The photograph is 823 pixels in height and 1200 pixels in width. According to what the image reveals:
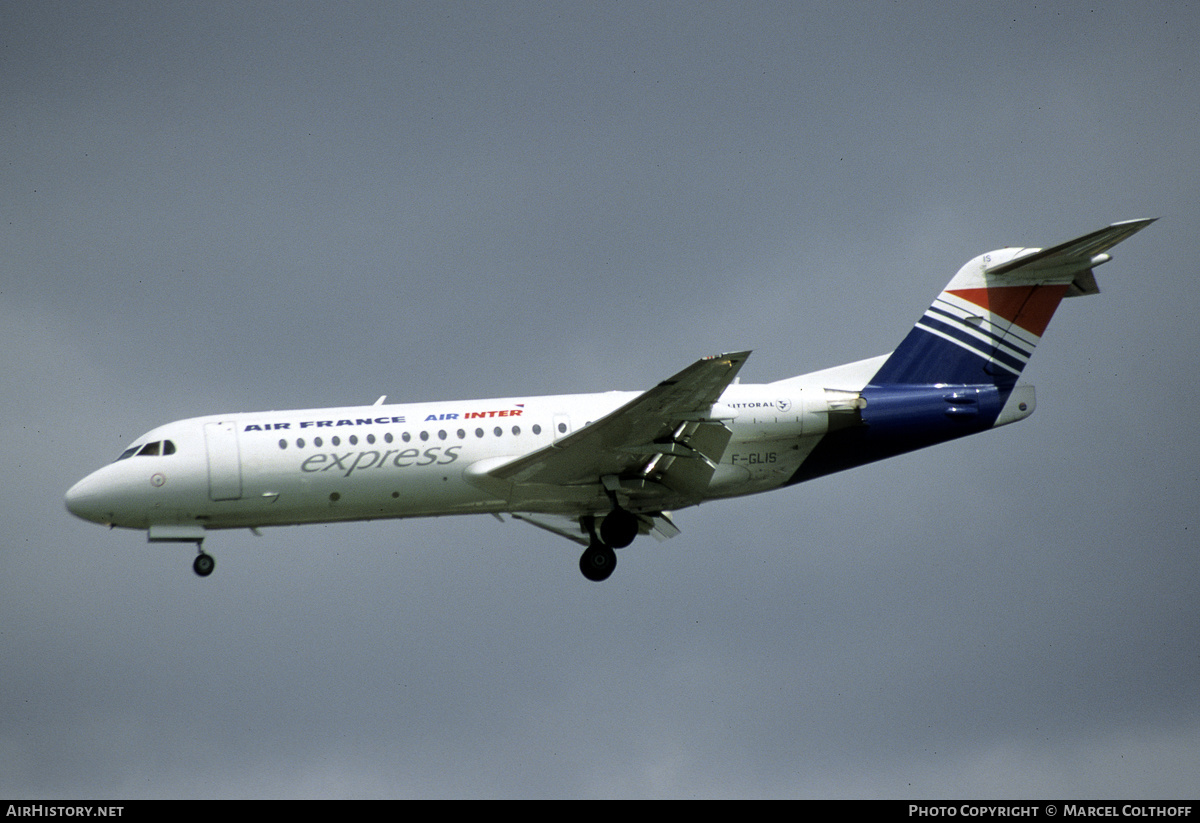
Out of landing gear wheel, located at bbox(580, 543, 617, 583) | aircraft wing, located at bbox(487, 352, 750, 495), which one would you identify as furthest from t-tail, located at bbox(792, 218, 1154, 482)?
landing gear wheel, located at bbox(580, 543, 617, 583)

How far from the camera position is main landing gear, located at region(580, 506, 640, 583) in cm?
3284

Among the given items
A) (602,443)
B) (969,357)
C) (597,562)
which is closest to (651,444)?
(602,443)

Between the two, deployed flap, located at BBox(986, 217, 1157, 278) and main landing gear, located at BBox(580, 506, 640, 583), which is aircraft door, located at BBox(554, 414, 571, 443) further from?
deployed flap, located at BBox(986, 217, 1157, 278)

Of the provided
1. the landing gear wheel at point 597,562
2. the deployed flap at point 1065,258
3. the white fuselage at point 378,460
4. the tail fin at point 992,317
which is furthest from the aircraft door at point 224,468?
the deployed flap at point 1065,258

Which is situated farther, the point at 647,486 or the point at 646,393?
the point at 647,486

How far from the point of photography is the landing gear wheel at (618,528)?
32844 mm

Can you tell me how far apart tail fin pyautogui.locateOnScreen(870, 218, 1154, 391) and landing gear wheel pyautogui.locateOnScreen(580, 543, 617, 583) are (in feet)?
23.7

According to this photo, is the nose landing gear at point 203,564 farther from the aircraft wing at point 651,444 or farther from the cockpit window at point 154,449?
the aircraft wing at point 651,444
